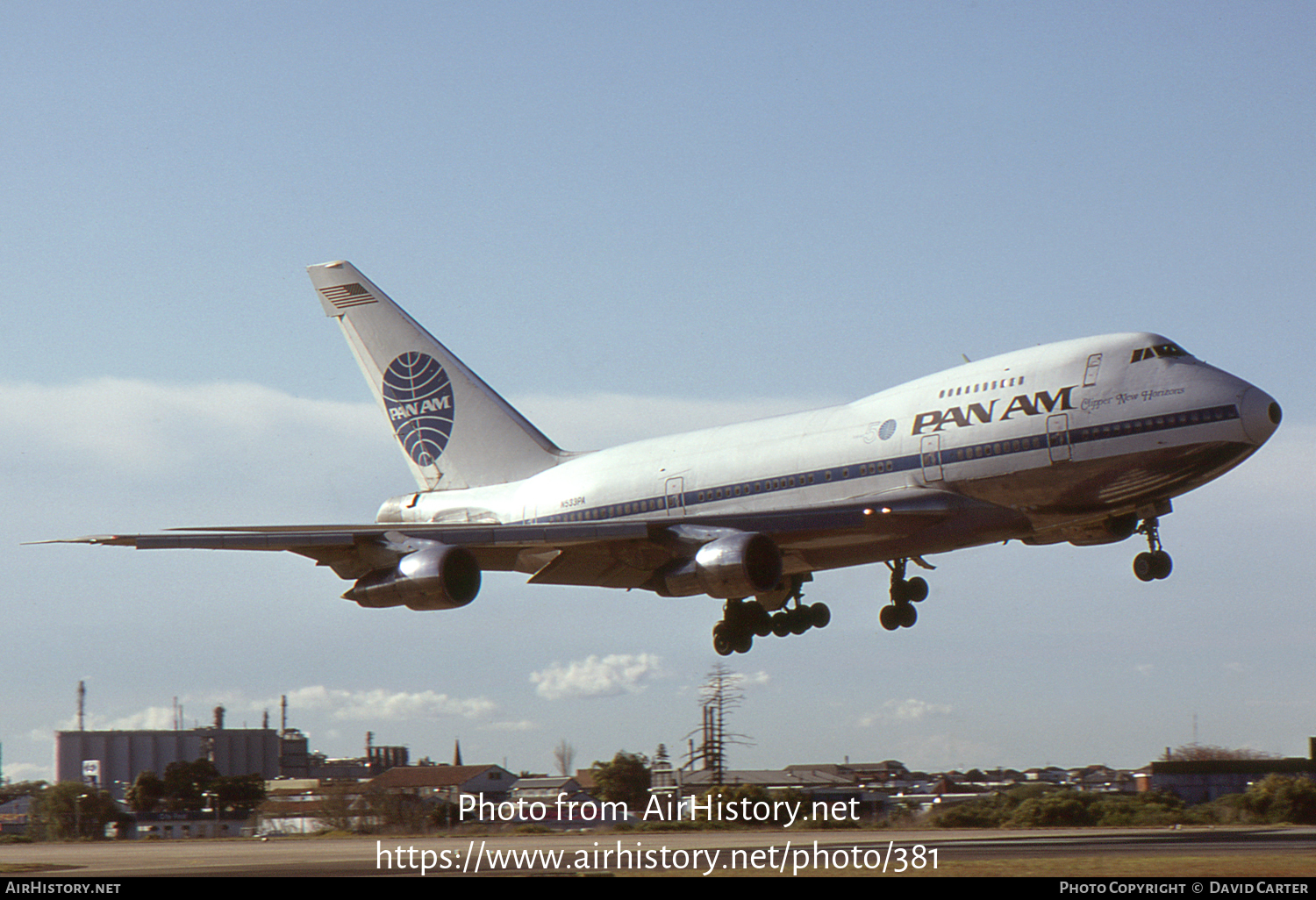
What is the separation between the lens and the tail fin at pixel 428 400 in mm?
43562

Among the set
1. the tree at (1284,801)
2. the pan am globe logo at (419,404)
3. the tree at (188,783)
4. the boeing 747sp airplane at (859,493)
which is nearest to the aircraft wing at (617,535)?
the boeing 747sp airplane at (859,493)

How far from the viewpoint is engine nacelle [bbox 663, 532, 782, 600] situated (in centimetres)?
3138

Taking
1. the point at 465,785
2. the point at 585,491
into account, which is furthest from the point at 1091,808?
the point at 465,785

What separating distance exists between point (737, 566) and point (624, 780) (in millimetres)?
21332

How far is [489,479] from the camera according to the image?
4350 centimetres

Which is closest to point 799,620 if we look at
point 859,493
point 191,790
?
point 859,493

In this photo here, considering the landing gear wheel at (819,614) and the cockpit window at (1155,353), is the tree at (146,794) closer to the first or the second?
the landing gear wheel at (819,614)

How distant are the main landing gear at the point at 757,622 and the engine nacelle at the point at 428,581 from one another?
9.59 m

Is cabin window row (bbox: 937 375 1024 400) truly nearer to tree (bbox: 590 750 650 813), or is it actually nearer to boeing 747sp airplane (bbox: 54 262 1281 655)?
boeing 747sp airplane (bbox: 54 262 1281 655)

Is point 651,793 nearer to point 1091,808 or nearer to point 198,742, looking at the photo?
point 1091,808

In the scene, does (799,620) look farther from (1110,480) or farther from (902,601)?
(1110,480)

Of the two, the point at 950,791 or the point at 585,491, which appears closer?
the point at 585,491

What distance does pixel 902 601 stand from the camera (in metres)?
37.5
